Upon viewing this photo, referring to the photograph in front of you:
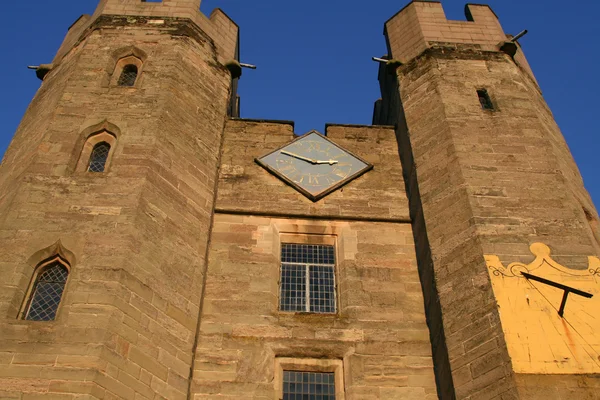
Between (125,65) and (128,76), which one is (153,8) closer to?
(125,65)

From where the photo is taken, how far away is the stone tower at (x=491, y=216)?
897 cm

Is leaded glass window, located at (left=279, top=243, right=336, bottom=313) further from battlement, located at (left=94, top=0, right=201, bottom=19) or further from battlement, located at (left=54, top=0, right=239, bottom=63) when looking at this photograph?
battlement, located at (left=94, top=0, right=201, bottom=19)

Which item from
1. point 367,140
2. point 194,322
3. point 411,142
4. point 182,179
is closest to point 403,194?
point 411,142

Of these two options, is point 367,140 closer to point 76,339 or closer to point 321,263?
point 321,263

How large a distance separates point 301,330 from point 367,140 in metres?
5.21

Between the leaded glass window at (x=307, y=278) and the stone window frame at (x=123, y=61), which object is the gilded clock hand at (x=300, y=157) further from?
the stone window frame at (x=123, y=61)

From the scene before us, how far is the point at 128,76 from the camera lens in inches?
555

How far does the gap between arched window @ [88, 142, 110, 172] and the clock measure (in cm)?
290

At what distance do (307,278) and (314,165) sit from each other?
286 cm

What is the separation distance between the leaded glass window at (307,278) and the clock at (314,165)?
117 centimetres

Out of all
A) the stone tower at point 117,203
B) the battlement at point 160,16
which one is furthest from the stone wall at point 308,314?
the battlement at point 160,16

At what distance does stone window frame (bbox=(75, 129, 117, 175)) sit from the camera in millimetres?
11577

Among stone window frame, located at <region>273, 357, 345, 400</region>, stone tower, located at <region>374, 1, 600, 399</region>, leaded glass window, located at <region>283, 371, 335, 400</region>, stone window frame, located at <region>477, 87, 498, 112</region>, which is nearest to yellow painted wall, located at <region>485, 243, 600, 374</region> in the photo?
stone tower, located at <region>374, 1, 600, 399</region>

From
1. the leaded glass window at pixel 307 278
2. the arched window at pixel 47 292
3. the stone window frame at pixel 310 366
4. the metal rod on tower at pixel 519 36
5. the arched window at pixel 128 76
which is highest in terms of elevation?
the metal rod on tower at pixel 519 36
